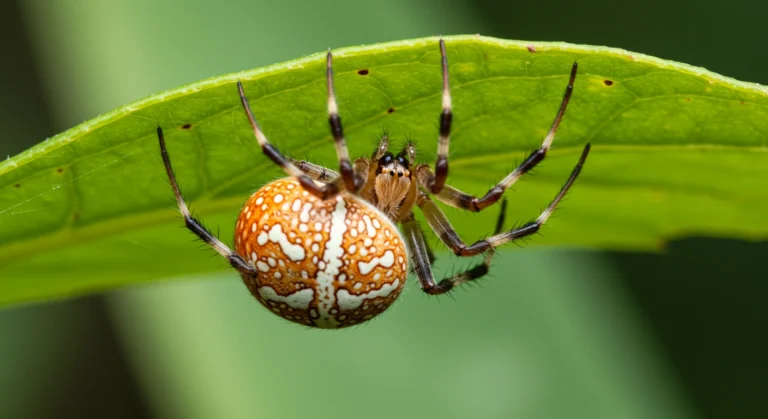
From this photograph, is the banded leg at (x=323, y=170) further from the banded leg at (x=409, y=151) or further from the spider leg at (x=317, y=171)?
the banded leg at (x=409, y=151)

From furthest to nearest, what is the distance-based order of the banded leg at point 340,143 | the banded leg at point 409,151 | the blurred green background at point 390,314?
the blurred green background at point 390,314 → the banded leg at point 409,151 → the banded leg at point 340,143

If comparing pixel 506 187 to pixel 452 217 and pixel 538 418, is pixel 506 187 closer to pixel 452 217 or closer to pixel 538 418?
pixel 452 217

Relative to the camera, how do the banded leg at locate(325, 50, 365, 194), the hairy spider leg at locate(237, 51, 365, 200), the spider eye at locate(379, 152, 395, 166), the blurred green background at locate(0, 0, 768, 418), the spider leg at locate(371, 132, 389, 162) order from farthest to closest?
the blurred green background at locate(0, 0, 768, 418), the spider eye at locate(379, 152, 395, 166), the spider leg at locate(371, 132, 389, 162), the hairy spider leg at locate(237, 51, 365, 200), the banded leg at locate(325, 50, 365, 194)

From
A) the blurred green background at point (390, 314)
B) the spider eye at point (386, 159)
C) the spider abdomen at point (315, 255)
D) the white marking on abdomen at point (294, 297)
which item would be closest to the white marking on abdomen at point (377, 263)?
the spider abdomen at point (315, 255)

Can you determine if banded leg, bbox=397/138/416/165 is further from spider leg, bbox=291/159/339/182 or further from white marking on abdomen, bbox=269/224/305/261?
white marking on abdomen, bbox=269/224/305/261

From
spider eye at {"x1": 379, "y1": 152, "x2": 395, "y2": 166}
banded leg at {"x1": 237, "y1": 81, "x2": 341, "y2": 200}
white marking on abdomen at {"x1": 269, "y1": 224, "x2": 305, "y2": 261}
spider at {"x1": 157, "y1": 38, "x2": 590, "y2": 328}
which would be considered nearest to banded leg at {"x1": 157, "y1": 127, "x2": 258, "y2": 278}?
spider at {"x1": 157, "y1": 38, "x2": 590, "y2": 328}

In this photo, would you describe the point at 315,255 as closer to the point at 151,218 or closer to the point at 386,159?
the point at 151,218
